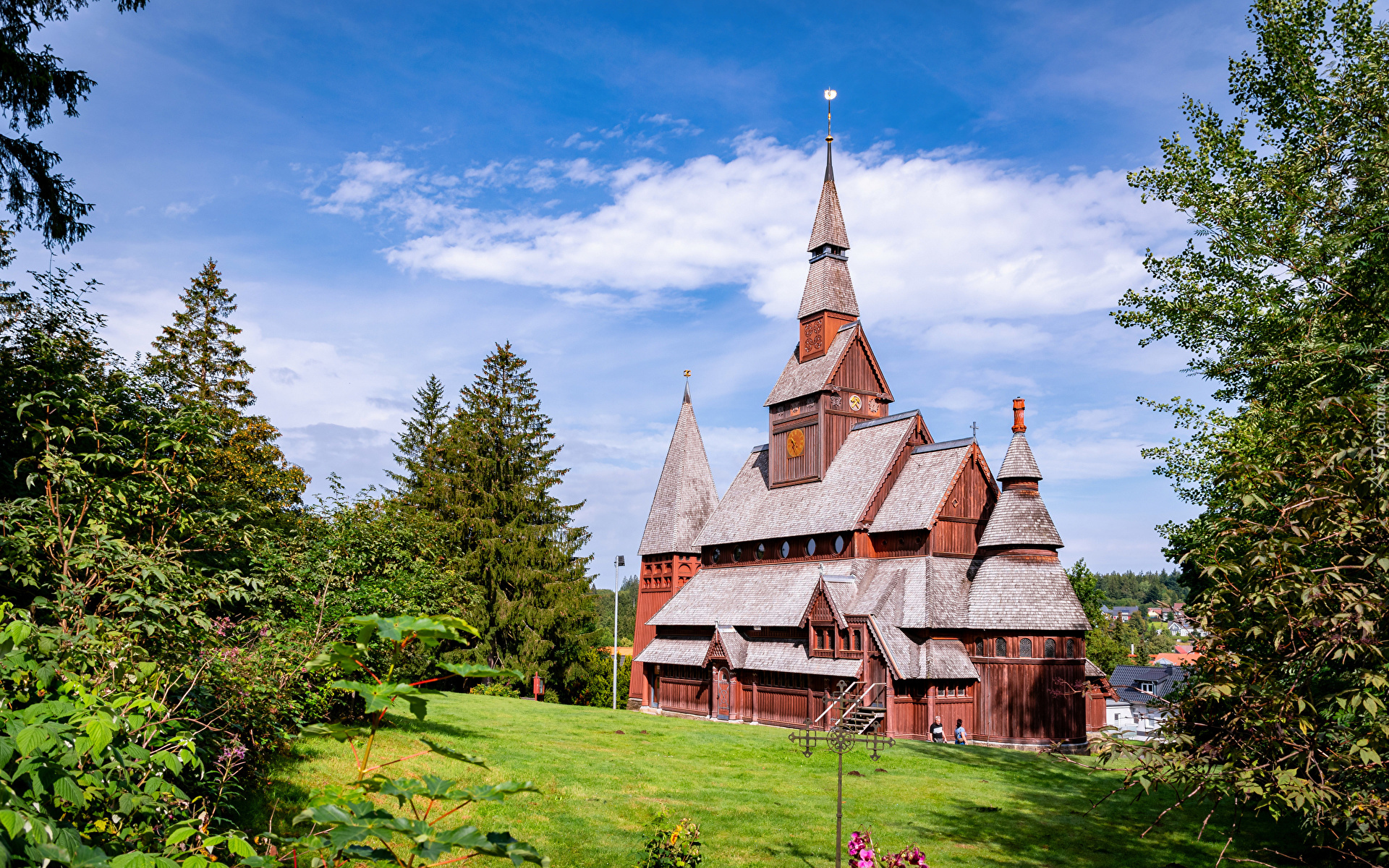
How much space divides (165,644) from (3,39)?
30.9ft

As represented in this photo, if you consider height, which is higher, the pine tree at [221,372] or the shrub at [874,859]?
the pine tree at [221,372]

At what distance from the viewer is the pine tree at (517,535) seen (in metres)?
47.4

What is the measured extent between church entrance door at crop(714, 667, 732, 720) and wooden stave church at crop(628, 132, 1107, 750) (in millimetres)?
71

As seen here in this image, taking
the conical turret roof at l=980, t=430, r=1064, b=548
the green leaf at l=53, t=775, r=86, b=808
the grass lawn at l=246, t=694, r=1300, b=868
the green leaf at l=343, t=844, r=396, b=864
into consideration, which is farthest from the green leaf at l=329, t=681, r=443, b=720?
the conical turret roof at l=980, t=430, r=1064, b=548

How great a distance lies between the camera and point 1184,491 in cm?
2472

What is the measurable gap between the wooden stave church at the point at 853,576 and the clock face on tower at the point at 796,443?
11 centimetres

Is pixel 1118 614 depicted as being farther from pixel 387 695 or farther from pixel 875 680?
pixel 387 695

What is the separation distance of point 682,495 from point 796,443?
351 inches

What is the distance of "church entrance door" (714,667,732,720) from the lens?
1480 inches

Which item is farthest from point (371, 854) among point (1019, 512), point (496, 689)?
point (496, 689)

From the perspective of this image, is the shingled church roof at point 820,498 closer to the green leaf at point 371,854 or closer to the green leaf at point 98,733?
the green leaf at point 98,733

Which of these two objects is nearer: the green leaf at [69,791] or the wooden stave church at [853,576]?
the green leaf at [69,791]

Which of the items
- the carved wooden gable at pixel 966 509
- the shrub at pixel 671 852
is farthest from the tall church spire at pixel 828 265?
the shrub at pixel 671 852

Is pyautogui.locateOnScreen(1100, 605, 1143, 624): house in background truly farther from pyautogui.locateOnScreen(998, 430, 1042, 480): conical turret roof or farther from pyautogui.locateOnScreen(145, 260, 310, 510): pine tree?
pyautogui.locateOnScreen(145, 260, 310, 510): pine tree
